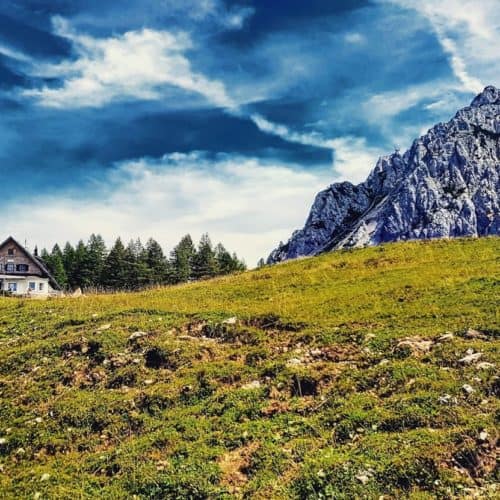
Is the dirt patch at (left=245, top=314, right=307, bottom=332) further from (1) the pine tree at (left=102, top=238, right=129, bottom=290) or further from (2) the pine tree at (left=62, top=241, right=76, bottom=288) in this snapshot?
(2) the pine tree at (left=62, top=241, right=76, bottom=288)

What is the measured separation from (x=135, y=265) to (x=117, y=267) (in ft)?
13.0

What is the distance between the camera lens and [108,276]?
112 metres

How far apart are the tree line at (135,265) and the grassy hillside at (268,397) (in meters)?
85.9

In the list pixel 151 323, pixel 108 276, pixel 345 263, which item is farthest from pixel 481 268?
pixel 108 276

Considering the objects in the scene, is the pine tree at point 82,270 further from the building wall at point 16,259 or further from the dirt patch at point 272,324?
the dirt patch at point 272,324

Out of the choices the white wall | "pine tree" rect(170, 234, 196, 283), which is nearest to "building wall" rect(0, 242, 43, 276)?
the white wall

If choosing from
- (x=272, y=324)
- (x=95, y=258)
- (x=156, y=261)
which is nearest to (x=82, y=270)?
(x=95, y=258)

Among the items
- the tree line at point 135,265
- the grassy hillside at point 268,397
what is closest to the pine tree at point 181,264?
the tree line at point 135,265

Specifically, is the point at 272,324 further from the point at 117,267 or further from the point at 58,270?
the point at 58,270

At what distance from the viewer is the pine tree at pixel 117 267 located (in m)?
110

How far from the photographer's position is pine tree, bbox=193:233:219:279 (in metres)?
115

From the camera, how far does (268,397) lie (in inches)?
573

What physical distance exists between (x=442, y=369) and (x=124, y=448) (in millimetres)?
8964

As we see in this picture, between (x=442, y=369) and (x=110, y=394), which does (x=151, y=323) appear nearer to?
(x=110, y=394)
